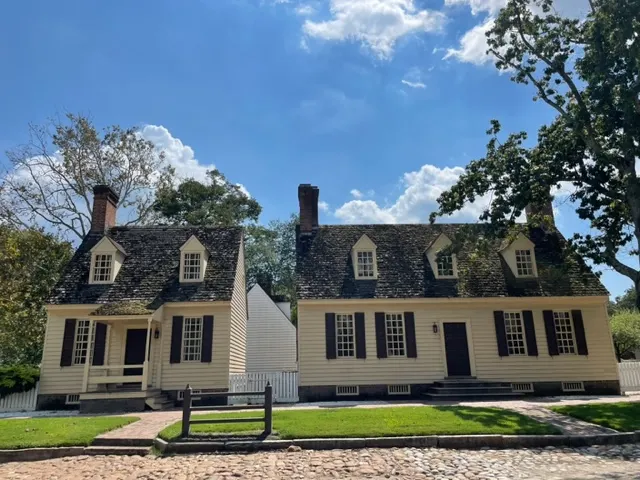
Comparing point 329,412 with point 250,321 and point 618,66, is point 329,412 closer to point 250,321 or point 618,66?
point 618,66

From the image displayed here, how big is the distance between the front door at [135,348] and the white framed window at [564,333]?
16.8 m

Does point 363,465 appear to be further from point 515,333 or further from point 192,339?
point 515,333

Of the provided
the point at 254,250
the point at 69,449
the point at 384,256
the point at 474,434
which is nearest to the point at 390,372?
the point at 384,256

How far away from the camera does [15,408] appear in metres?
17.0

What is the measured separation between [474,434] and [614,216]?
12.9 meters

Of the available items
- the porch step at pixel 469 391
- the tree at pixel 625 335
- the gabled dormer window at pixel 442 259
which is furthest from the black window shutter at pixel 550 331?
the tree at pixel 625 335

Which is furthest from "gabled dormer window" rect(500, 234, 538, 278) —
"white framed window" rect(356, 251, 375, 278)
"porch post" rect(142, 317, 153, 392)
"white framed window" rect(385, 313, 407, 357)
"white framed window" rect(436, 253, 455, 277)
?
"porch post" rect(142, 317, 153, 392)

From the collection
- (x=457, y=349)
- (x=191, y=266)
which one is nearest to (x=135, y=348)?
(x=191, y=266)

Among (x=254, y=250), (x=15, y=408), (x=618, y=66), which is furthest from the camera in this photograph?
(x=254, y=250)

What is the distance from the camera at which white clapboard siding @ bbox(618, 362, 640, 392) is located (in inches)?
742

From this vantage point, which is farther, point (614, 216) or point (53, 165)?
point (53, 165)

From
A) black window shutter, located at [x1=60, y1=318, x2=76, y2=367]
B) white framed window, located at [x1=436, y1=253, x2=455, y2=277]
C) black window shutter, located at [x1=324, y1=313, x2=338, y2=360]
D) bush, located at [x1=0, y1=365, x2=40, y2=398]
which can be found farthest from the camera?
white framed window, located at [x1=436, y1=253, x2=455, y2=277]

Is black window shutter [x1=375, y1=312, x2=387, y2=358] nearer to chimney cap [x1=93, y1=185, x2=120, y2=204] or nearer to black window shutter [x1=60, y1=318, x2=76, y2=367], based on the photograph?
black window shutter [x1=60, y1=318, x2=76, y2=367]

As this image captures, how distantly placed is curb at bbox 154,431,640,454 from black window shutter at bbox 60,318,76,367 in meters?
10.6
